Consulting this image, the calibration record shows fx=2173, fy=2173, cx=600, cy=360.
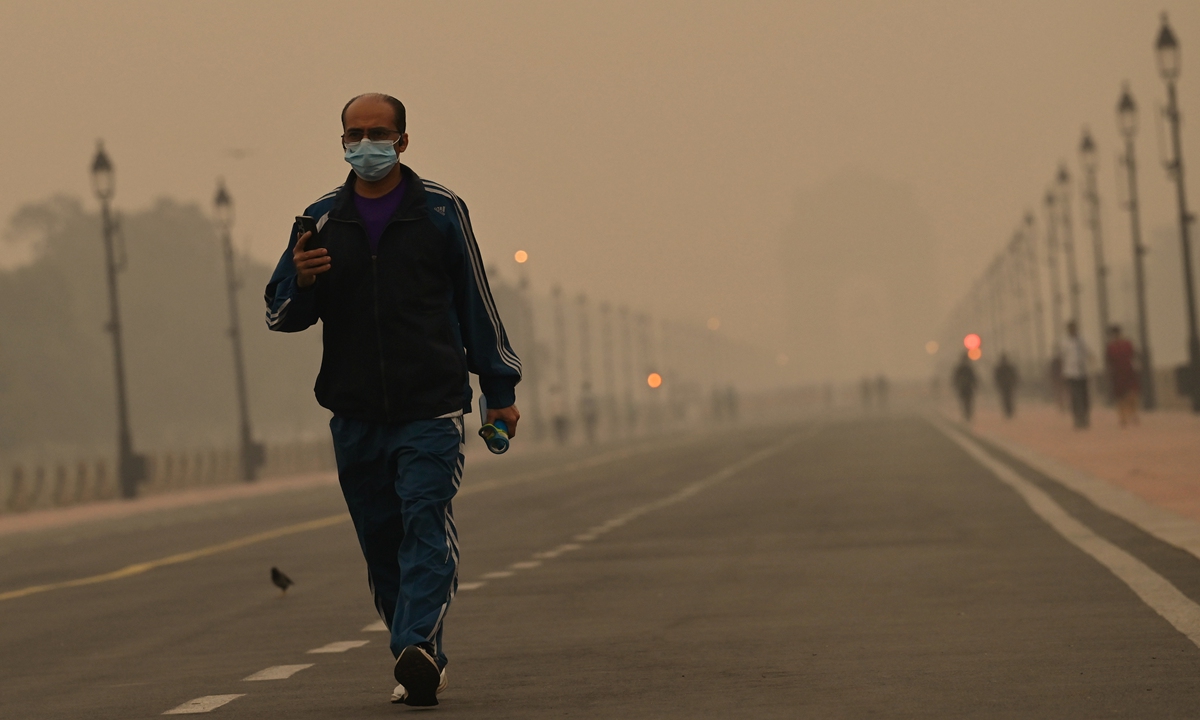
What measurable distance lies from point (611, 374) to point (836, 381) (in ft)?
268

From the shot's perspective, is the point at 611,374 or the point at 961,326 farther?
the point at 961,326

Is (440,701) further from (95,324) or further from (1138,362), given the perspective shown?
(95,324)

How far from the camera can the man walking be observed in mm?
6984

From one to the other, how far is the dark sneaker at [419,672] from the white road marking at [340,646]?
2.55m

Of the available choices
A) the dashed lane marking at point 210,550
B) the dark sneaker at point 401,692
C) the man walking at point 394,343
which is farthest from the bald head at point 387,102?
the dashed lane marking at point 210,550

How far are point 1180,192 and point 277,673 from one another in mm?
36762

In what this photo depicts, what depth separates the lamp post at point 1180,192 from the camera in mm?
40250

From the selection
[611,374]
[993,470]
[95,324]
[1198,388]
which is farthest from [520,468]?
[611,374]

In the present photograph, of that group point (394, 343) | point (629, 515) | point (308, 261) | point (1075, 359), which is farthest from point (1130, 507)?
point (1075, 359)

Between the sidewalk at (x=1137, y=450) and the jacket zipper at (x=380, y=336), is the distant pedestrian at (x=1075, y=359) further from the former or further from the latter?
the jacket zipper at (x=380, y=336)

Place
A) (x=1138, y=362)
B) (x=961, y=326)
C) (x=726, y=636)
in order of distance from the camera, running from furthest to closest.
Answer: (x=961, y=326)
(x=1138, y=362)
(x=726, y=636)

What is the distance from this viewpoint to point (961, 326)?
616 ft

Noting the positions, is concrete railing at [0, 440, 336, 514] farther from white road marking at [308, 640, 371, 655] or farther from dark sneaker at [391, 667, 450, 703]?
dark sneaker at [391, 667, 450, 703]

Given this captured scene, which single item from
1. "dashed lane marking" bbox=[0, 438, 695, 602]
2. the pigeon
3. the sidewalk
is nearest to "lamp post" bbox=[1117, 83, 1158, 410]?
the sidewalk
